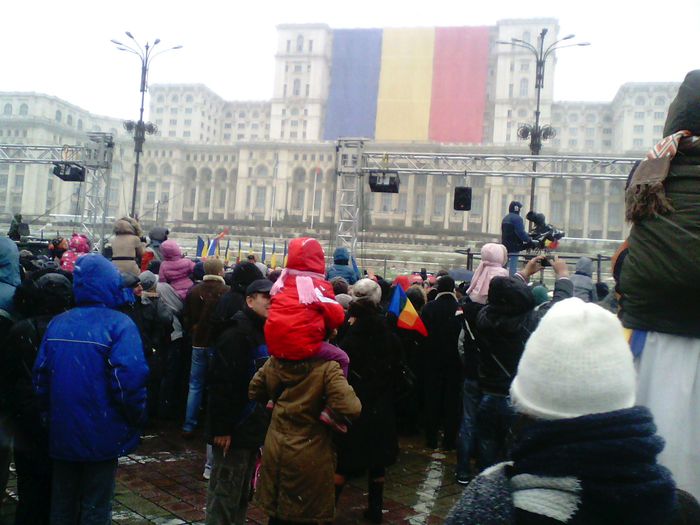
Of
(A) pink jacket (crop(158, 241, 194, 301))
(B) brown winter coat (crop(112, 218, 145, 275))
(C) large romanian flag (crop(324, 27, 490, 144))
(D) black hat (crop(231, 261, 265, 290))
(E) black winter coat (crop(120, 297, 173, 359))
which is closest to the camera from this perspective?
(D) black hat (crop(231, 261, 265, 290))

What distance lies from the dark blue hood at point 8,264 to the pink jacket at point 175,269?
273 centimetres

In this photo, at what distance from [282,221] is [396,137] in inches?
655

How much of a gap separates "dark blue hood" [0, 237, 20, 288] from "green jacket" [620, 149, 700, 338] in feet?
11.3

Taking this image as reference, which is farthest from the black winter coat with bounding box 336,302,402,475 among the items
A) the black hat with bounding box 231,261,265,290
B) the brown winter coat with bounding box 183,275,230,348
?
the brown winter coat with bounding box 183,275,230,348

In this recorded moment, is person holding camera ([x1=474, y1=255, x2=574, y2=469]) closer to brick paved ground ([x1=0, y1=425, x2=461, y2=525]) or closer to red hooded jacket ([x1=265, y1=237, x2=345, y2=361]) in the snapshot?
brick paved ground ([x1=0, y1=425, x2=461, y2=525])

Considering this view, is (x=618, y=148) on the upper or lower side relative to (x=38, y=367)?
upper

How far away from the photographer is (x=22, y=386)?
310cm

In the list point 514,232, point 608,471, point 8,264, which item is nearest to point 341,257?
point 514,232

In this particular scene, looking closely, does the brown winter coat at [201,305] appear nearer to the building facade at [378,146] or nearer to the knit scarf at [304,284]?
the knit scarf at [304,284]

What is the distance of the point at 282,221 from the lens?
67.4 metres

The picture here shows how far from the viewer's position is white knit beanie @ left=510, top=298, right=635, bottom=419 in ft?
3.81

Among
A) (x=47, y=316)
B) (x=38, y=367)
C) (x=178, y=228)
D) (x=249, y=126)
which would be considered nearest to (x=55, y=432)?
(x=38, y=367)

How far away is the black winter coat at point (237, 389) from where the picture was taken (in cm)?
336

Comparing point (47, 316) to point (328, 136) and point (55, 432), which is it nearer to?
point (55, 432)
